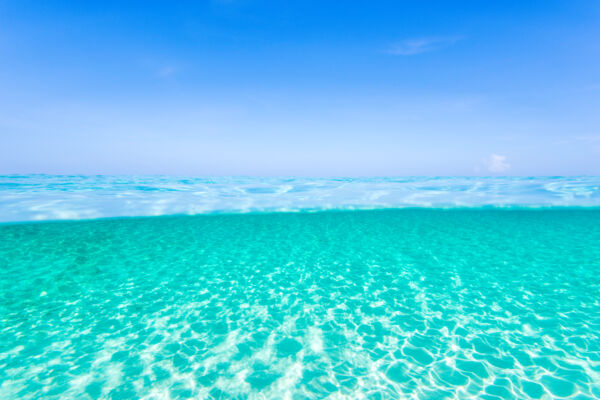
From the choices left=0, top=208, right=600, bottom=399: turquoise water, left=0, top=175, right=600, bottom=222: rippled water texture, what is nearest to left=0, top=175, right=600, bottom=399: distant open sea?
left=0, top=208, right=600, bottom=399: turquoise water

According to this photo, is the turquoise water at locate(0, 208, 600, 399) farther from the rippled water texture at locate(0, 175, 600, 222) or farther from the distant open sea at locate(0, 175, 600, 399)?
the rippled water texture at locate(0, 175, 600, 222)

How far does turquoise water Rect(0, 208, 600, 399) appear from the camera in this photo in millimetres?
3559

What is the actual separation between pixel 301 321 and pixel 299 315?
0.71 ft

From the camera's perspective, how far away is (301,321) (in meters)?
4.98

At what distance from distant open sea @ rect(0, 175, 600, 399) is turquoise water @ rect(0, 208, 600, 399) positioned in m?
0.03

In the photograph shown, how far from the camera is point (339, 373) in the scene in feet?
12.2

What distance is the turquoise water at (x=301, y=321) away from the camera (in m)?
3.56

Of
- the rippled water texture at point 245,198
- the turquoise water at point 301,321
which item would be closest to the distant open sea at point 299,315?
the turquoise water at point 301,321

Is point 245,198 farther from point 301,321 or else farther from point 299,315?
point 301,321

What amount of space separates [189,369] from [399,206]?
620 inches

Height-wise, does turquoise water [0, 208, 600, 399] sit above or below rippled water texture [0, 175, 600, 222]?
below

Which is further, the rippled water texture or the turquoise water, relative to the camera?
the rippled water texture

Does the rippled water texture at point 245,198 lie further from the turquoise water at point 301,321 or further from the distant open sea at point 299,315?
the turquoise water at point 301,321

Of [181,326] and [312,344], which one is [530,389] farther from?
[181,326]
